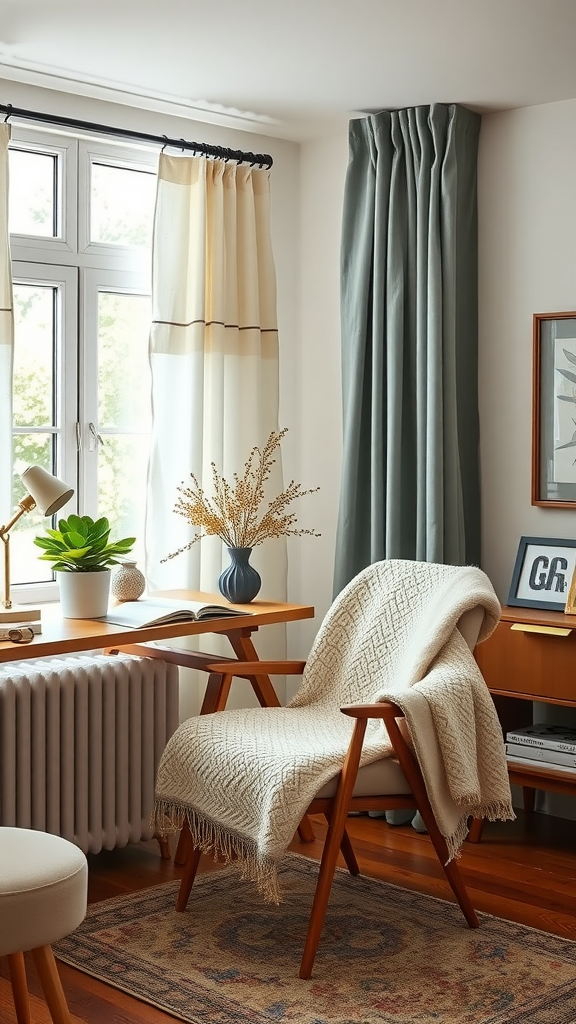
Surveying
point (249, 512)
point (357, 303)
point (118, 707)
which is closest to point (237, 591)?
point (249, 512)

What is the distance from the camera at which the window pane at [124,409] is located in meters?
4.18

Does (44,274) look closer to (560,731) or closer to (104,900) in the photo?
(104,900)

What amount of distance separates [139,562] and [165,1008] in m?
1.82

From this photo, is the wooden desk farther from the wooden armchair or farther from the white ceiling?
the white ceiling

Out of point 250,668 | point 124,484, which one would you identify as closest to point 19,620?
point 250,668

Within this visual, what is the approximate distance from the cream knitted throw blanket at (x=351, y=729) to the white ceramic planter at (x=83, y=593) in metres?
0.52

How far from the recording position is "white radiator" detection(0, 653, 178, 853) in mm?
3389

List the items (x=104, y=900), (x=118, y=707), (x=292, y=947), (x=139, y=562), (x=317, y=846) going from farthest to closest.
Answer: (x=139, y=562), (x=317, y=846), (x=118, y=707), (x=104, y=900), (x=292, y=947)

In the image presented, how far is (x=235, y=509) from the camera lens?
3982mm

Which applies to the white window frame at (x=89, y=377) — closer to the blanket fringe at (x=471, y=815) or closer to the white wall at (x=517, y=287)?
the white wall at (x=517, y=287)

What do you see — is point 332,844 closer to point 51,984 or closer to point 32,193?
point 51,984

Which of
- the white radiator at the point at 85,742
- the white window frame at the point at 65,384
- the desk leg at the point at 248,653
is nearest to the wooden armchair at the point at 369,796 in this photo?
the white radiator at the point at 85,742

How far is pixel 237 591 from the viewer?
391cm

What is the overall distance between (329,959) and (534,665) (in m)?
1.27
